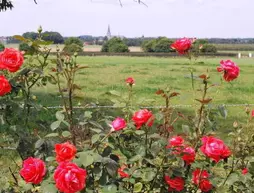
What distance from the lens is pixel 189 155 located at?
2107 millimetres

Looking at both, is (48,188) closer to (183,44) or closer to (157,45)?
(183,44)

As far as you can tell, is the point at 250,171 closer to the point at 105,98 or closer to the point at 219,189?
the point at 219,189

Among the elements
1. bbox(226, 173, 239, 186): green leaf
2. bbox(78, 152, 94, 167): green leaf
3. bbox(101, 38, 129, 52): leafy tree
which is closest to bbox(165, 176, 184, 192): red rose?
bbox(226, 173, 239, 186): green leaf

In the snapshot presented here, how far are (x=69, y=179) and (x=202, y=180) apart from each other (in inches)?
28.9

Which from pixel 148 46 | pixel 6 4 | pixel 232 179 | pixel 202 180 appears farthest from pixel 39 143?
pixel 148 46

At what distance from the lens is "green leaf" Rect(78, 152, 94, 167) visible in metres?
1.81

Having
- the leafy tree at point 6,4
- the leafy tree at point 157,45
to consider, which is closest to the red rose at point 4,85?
the leafy tree at point 6,4

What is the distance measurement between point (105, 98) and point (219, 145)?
10600mm

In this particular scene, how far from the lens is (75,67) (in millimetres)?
2104

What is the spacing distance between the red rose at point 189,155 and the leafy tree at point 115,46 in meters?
54.4

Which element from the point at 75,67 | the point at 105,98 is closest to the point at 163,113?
the point at 75,67

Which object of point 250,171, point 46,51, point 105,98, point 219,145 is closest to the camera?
point 219,145

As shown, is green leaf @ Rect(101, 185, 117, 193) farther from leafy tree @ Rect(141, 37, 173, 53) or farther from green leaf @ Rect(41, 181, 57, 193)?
leafy tree @ Rect(141, 37, 173, 53)

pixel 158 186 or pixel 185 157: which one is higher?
pixel 185 157
